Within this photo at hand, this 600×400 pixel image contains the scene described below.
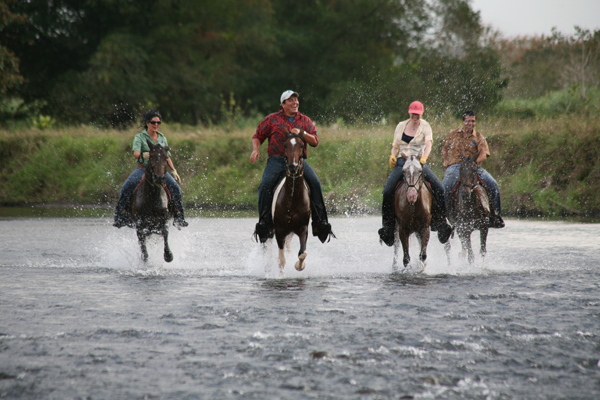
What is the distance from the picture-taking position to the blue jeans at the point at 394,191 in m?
11.7

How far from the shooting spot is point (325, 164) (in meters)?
30.1

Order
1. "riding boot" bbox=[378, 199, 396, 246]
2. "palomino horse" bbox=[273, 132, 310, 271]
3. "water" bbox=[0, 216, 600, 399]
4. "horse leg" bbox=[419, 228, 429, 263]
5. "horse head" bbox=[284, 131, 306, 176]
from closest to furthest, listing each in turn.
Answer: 1. "water" bbox=[0, 216, 600, 399]
2. "horse head" bbox=[284, 131, 306, 176]
3. "palomino horse" bbox=[273, 132, 310, 271]
4. "horse leg" bbox=[419, 228, 429, 263]
5. "riding boot" bbox=[378, 199, 396, 246]

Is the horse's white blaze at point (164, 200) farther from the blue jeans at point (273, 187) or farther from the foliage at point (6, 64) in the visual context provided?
the foliage at point (6, 64)

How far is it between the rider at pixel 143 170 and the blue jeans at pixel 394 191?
3340 millimetres

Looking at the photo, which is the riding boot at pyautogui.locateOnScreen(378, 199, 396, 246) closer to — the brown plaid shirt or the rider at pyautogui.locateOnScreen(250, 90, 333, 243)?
the rider at pyautogui.locateOnScreen(250, 90, 333, 243)

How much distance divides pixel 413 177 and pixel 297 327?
465 centimetres

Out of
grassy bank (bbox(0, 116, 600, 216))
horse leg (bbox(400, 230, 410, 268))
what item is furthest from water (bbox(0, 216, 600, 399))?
grassy bank (bbox(0, 116, 600, 216))

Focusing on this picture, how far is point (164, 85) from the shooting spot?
48438mm

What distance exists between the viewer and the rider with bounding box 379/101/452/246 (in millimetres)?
11547

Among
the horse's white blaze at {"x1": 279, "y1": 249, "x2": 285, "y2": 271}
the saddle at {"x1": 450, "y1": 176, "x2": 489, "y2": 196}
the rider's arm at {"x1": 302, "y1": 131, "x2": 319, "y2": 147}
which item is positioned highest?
the rider's arm at {"x1": 302, "y1": 131, "x2": 319, "y2": 147}

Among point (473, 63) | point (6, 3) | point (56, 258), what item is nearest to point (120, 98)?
point (6, 3)

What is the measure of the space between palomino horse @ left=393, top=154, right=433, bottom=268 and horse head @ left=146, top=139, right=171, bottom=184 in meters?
3.63

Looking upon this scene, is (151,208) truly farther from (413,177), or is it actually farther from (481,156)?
(481,156)

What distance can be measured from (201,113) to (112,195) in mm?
21319
